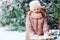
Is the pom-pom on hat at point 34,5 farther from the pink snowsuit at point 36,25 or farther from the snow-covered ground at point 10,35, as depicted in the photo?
the snow-covered ground at point 10,35

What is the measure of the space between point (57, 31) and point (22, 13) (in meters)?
0.34

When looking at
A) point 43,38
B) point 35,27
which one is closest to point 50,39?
point 43,38

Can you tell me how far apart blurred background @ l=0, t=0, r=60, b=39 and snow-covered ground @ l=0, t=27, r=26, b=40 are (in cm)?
2

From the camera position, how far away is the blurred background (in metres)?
1.64

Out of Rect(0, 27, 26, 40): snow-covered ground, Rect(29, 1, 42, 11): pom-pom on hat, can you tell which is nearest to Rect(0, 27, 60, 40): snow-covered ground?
Rect(0, 27, 26, 40): snow-covered ground

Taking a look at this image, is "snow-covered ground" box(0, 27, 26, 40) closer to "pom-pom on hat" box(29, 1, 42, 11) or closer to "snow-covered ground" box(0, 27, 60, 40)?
"snow-covered ground" box(0, 27, 60, 40)

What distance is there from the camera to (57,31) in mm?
1648

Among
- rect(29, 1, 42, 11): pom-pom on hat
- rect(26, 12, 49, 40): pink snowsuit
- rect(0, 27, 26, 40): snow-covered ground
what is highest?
rect(29, 1, 42, 11): pom-pom on hat

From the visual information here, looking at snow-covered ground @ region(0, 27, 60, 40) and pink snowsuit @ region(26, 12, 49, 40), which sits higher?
pink snowsuit @ region(26, 12, 49, 40)

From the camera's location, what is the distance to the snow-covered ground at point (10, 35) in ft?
5.41

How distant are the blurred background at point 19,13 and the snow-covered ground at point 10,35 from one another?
21 mm

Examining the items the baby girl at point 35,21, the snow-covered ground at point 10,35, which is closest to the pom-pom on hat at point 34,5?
the baby girl at point 35,21

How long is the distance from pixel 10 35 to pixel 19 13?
0.21 meters

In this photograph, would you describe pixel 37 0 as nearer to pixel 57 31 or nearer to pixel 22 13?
pixel 22 13
